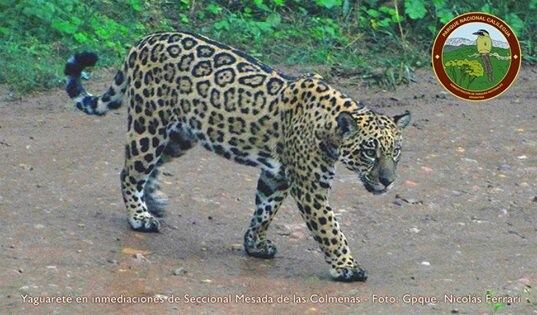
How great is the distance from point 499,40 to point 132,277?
6.94 m

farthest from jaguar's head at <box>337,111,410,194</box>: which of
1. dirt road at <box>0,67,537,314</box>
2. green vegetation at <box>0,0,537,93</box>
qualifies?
green vegetation at <box>0,0,537,93</box>

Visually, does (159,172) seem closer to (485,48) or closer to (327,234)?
(327,234)

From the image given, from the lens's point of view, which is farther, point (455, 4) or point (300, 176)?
point (455, 4)

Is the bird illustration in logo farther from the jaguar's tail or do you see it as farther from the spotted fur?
the jaguar's tail

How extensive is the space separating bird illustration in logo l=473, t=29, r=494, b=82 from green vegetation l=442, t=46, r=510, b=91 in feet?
0.17

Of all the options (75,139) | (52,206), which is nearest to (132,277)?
(52,206)

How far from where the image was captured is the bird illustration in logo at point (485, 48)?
1284 centimetres

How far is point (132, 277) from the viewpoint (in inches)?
310

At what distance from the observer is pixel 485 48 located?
13.0m

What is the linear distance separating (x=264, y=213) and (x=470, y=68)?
476cm

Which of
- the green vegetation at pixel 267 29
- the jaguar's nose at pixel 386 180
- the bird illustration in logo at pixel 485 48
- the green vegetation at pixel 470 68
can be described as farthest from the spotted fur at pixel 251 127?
the bird illustration in logo at pixel 485 48

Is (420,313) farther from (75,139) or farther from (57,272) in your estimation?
(75,139)

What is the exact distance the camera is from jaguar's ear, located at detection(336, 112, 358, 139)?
8102 millimetres

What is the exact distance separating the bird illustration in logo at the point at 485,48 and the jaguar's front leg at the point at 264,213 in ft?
15.3
